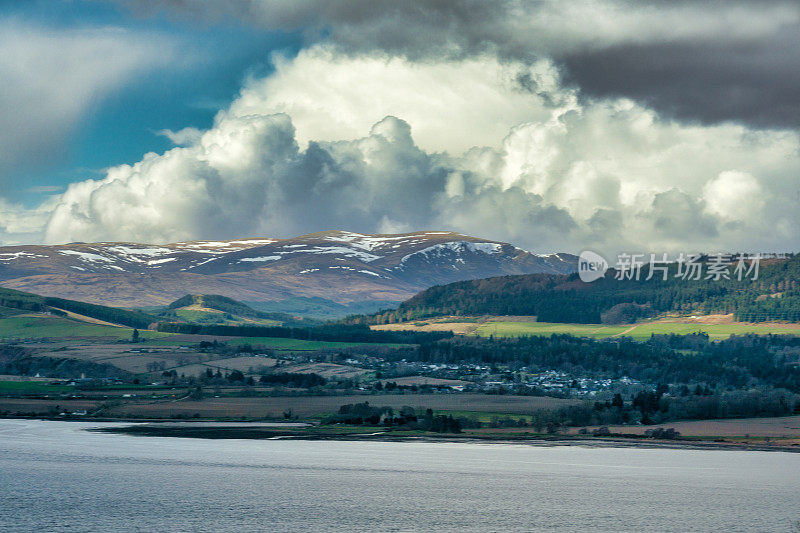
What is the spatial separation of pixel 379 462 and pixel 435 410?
5768 centimetres

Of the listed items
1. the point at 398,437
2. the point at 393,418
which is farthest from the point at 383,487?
the point at 393,418

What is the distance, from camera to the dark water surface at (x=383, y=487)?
70750mm

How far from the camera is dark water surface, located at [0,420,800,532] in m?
70.8

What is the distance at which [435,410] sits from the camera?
164 metres

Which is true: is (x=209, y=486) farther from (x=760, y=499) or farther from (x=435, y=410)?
(x=435, y=410)

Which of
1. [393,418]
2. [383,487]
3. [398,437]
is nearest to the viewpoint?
[383,487]

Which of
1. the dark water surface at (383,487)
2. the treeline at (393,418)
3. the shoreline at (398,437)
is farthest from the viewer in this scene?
the treeline at (393,418)

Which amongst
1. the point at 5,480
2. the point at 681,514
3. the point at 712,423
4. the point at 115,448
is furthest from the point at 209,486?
the point at 712,423

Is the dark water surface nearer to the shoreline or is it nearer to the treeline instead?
the shoreline

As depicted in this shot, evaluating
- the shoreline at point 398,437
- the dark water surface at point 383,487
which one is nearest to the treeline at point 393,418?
the shoreline at point 398,437

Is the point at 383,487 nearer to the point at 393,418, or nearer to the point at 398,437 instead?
the point at 398,437

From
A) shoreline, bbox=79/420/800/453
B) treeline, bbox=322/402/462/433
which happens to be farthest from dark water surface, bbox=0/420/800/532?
treeline, bbox=322/402/462/433

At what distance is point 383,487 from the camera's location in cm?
8712

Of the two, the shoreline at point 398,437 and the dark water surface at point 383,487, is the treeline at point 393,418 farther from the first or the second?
the dark water surface at point 383,487
